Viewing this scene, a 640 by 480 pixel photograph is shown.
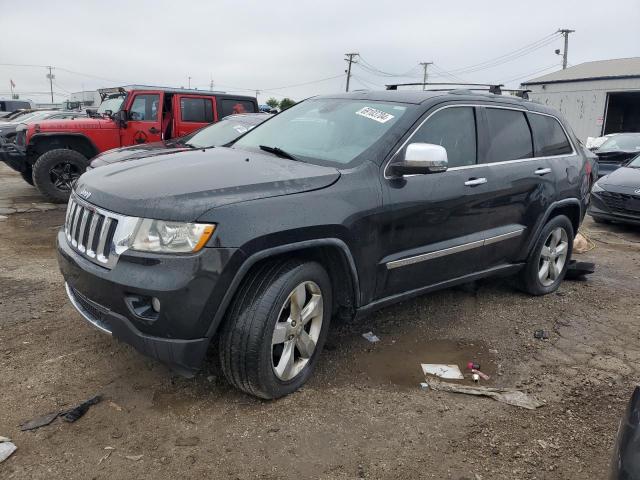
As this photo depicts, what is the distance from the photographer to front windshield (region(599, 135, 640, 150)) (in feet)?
38.9

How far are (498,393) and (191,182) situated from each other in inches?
87.8

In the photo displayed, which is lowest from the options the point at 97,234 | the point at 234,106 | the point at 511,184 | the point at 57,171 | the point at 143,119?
the point at 57,171

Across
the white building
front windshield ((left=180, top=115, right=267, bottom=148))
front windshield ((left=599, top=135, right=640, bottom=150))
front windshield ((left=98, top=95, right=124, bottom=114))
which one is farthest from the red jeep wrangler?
the white building

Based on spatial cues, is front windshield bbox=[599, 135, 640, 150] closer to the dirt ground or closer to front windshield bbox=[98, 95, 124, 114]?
the dirt ground

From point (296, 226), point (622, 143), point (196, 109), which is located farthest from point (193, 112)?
point (622, 143)

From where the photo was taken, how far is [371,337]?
4.05 metres

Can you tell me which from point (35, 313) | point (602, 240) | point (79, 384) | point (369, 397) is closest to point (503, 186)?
point (369, 397)

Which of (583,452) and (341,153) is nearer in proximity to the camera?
(583,452)

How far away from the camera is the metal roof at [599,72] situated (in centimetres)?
2475

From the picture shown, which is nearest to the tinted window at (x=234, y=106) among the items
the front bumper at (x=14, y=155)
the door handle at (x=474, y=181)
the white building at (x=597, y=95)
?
the front bumper at (x=14, y=155)

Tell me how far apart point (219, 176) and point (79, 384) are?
1.48 m

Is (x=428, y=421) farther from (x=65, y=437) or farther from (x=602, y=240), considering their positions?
(x=602, y=240)

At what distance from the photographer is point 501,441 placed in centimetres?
286

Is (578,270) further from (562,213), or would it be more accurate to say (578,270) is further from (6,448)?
(6,448)
